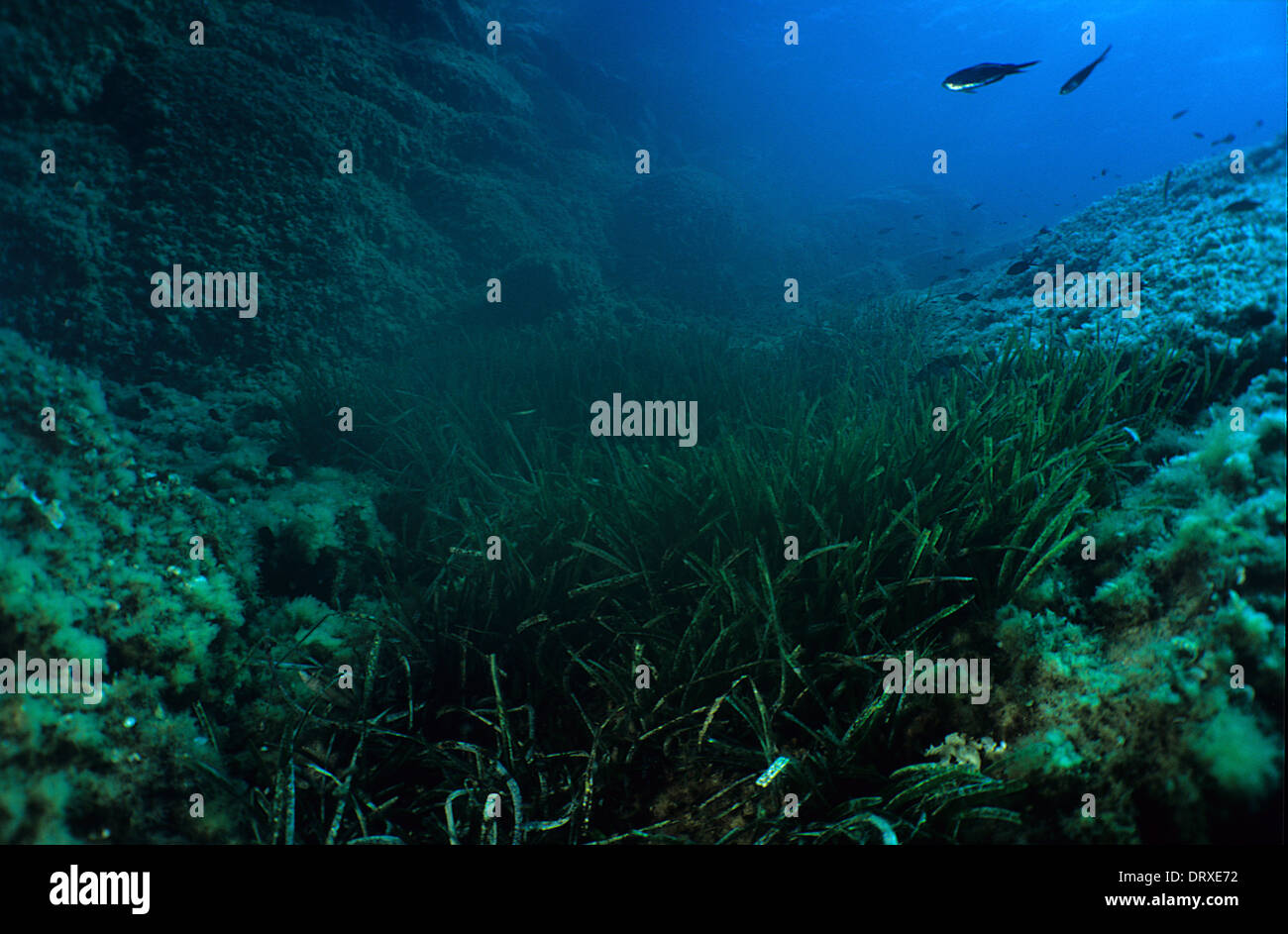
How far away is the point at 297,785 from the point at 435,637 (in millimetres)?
766

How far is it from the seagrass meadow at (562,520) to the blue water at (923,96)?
4.98 feet

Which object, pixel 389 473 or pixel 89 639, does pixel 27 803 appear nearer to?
pixel 89 639

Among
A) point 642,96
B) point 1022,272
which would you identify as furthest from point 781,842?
point 642,96

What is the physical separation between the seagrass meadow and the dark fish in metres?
0.04

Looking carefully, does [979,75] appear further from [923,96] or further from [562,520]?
[923,96]

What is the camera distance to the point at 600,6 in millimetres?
21797

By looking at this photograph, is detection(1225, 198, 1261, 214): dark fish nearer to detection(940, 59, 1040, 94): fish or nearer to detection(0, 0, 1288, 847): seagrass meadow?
detection(0, 0, 1288, 847): seagrass meadow

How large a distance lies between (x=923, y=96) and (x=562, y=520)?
68.8 m

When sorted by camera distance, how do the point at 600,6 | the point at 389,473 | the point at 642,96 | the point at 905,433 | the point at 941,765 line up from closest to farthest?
the point at 941,765, the point at 905,433, the point at 389,473, the point at 642,96, the point at 600,6

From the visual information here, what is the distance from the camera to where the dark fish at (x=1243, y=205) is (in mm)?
3643

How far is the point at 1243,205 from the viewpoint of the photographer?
371 cm

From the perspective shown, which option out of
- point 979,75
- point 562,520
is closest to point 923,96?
point 979,75

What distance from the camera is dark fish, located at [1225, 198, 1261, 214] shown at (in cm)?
364

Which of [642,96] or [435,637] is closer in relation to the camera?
[435,637]
